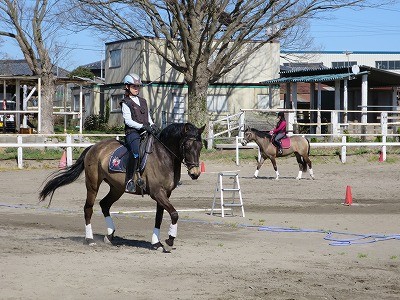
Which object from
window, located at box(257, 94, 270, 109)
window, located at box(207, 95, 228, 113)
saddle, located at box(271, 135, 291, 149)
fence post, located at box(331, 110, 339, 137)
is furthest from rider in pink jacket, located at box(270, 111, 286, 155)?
window, located at box(257, 94, 270, 109)

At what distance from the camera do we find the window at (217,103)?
5306 cm

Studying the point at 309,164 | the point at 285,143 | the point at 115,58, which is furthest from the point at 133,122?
the point at 115,58

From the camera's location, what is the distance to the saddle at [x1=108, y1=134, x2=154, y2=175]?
13.2 metres

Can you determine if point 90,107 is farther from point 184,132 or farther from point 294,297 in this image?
point 294,297

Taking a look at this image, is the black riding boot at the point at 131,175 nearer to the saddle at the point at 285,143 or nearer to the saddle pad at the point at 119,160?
the saddle pad at the point at 119,160

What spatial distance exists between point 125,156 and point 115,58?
42.0 meters

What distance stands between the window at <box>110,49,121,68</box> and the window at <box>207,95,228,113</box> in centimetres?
635

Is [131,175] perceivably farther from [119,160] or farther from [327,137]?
[327,137]

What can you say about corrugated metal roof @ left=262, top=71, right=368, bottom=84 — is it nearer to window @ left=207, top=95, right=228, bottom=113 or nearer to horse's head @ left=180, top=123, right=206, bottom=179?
window @ left=207, top=95, right=228, bottom=113

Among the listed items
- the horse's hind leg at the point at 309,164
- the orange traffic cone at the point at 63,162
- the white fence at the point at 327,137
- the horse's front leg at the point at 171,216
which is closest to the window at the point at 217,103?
the white fence at the point at 327,137

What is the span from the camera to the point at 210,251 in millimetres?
13094

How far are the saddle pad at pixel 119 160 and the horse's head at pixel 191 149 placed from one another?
1.07m

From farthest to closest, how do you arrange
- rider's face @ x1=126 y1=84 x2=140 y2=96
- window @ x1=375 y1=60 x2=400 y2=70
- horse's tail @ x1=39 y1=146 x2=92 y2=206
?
window @ x1=375 y1=60 x2=400 y2=70 → horse's tail @ x1=39 y1=146 x2=92 y2=206 → rider's face @ x1=126 y1=84 x2=140 y2=96

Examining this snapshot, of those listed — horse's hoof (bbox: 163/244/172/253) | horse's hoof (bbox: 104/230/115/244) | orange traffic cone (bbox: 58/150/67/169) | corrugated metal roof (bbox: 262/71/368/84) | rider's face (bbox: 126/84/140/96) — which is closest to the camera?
horse's hoof (bbox: 163/244/172/253)
